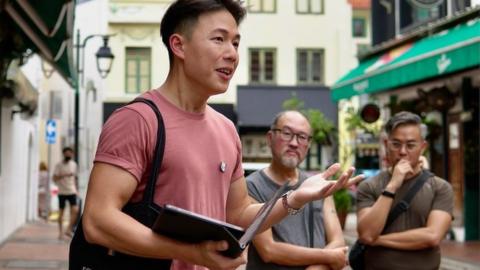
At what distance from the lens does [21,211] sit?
22.6m

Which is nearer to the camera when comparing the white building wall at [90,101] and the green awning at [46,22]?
the green awning at [46,22]

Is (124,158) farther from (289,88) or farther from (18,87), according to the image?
(289,88)

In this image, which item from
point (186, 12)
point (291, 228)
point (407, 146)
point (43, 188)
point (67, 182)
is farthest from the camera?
point (43, 188)

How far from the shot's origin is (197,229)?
248 centimetres

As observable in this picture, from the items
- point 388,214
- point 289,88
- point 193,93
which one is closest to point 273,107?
point 289,88

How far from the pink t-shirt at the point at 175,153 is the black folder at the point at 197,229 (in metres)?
0.22

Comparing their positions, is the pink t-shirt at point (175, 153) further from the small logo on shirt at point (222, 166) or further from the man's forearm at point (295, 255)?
the man's forearm at point (295, 255)

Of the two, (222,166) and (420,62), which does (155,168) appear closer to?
(222,166)

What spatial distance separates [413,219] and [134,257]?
2.80m

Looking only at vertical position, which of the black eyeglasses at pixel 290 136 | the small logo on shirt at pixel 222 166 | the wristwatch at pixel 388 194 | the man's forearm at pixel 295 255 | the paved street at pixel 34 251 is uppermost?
the black eyeglasses at pixel 290 136

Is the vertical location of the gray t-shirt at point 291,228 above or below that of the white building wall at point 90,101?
below

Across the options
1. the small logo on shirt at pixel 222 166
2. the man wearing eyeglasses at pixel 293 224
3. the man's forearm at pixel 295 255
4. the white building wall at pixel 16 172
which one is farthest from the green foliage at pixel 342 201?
the small logo on shirt at pixel 222 166

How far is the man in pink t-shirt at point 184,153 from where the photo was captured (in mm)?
2598

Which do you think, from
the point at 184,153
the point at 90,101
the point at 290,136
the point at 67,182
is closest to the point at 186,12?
the point at 184,153
